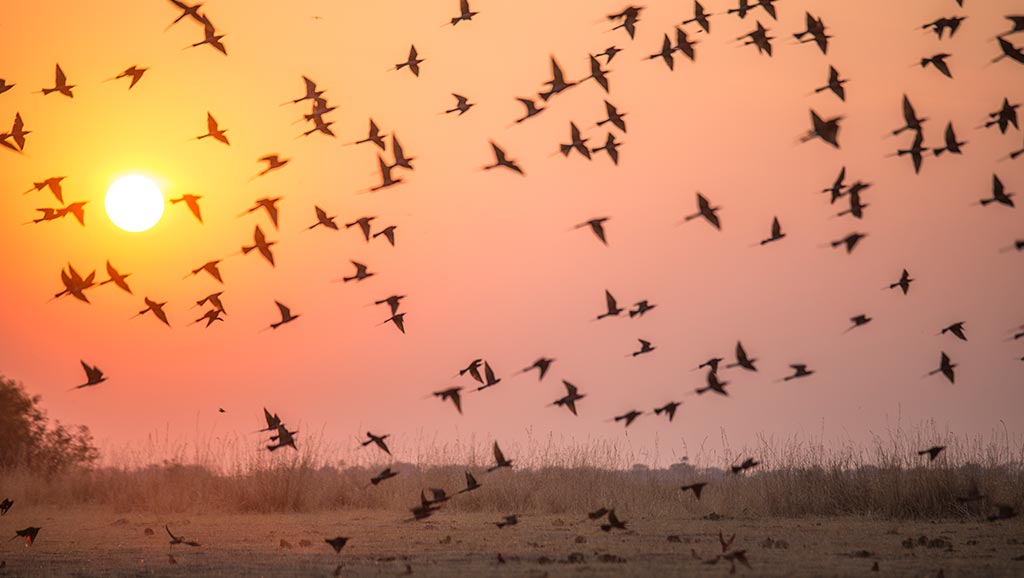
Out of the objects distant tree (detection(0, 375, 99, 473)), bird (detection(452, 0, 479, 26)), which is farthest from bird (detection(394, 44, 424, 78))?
distant tree (detection(0, 375, 99, 473))

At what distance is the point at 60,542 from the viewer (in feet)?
63.1

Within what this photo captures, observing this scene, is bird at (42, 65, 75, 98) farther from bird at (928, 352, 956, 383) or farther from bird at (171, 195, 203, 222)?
bird at (928, 352, 956, 383)

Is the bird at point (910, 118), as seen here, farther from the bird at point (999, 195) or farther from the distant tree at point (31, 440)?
the distant tree at point (31, 440)

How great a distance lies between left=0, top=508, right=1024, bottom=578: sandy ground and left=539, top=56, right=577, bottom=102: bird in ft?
20.6

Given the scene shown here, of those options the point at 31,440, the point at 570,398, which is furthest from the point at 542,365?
the point at 31,440

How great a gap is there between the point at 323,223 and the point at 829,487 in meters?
12.0

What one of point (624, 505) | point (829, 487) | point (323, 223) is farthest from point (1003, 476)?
point (323, 223)

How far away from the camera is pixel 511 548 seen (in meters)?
17.3

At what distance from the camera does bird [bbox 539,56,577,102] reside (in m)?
17.5

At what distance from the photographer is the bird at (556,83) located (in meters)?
17.5

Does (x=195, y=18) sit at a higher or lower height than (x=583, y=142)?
higher

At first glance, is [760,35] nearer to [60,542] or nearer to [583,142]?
[583,142]

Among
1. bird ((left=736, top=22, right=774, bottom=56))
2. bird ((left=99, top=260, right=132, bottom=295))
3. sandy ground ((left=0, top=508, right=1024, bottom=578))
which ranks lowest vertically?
sandy ground ((left=0, top=508, right=1024, bottom=578))

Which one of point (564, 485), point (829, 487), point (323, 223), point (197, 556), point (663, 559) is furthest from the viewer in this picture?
point (564, 485)
